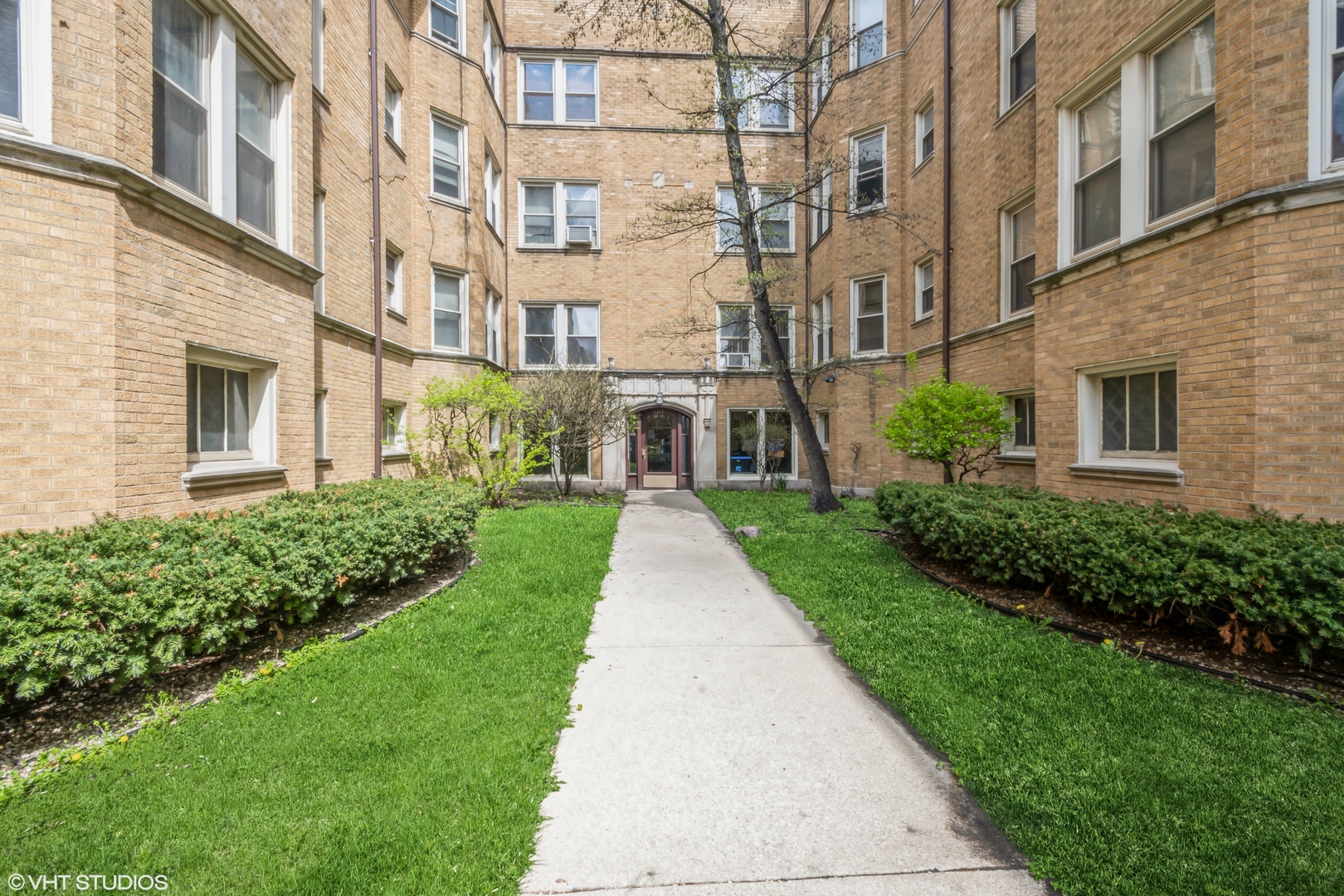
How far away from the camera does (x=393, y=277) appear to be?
11.4 meters

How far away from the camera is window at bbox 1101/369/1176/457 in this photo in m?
5.79

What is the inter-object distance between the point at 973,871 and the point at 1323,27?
7.07 metres

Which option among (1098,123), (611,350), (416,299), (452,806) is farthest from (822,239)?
(452,806)

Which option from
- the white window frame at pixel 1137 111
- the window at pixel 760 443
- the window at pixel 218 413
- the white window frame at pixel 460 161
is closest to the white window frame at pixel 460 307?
the white window frame at pixel 460 161

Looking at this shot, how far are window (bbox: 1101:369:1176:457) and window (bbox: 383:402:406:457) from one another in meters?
11.6

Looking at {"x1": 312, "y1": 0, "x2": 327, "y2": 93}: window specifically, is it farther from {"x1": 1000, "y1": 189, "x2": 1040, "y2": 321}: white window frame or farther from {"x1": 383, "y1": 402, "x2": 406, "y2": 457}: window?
{"x1": 1000, "y1": 189, "x2": 1040, "y2": 321}: white window frame

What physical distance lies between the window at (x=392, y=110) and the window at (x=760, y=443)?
35.4 ft

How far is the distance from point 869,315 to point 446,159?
10.9 meters

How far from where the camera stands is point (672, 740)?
316 cm

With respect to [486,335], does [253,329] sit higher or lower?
lower

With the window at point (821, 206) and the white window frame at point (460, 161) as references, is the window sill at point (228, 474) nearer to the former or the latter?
the white window frame at point (460, 161)

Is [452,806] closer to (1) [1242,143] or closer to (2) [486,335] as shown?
(1) [1242,143]

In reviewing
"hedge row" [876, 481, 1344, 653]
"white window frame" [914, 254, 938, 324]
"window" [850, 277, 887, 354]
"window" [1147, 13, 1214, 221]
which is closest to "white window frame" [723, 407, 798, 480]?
"window" [850, 277, 887, 354]

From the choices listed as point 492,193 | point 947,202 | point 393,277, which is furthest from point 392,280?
point 947,202
